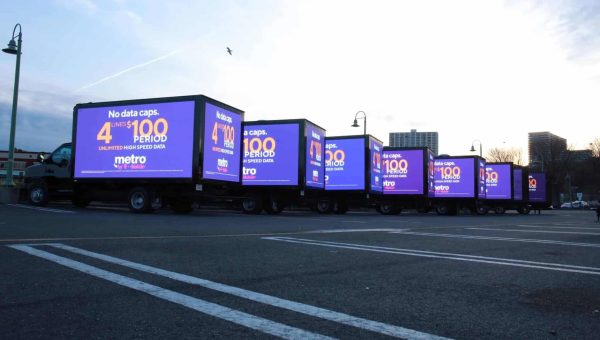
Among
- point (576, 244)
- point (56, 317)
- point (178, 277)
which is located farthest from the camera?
point (576, 244)

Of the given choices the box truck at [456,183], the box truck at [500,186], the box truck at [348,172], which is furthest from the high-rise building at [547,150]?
the box truck at [348,172]

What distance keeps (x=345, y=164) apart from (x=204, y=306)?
22.1 metres

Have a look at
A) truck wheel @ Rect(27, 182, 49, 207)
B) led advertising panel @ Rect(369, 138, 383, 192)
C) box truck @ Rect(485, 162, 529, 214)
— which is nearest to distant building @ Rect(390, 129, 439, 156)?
box truck @ Rect(485, 162, 529, 214)

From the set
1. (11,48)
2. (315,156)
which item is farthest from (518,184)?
(11,48)

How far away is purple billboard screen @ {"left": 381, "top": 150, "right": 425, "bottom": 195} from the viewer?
1122 inches

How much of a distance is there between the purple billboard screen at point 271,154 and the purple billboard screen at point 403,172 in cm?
891

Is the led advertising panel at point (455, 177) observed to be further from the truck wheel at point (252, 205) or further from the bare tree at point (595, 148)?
the bare tree at point (595, 148)

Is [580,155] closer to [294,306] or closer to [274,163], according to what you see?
[274,163]

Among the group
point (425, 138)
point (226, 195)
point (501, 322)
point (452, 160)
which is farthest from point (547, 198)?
point (501, 322)

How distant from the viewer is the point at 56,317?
129 inches

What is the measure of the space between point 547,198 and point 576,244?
3788 cm

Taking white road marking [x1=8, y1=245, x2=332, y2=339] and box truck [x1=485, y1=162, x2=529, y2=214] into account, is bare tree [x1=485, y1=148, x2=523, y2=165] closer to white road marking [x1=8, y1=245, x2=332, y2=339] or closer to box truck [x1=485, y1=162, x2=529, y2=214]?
box truck [x1=485, y1=162, x2=529, y2=214]

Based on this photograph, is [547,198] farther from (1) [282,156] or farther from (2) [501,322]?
(2) [501,322]

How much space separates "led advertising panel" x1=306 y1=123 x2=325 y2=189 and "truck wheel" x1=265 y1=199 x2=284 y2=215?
1.51 meters
